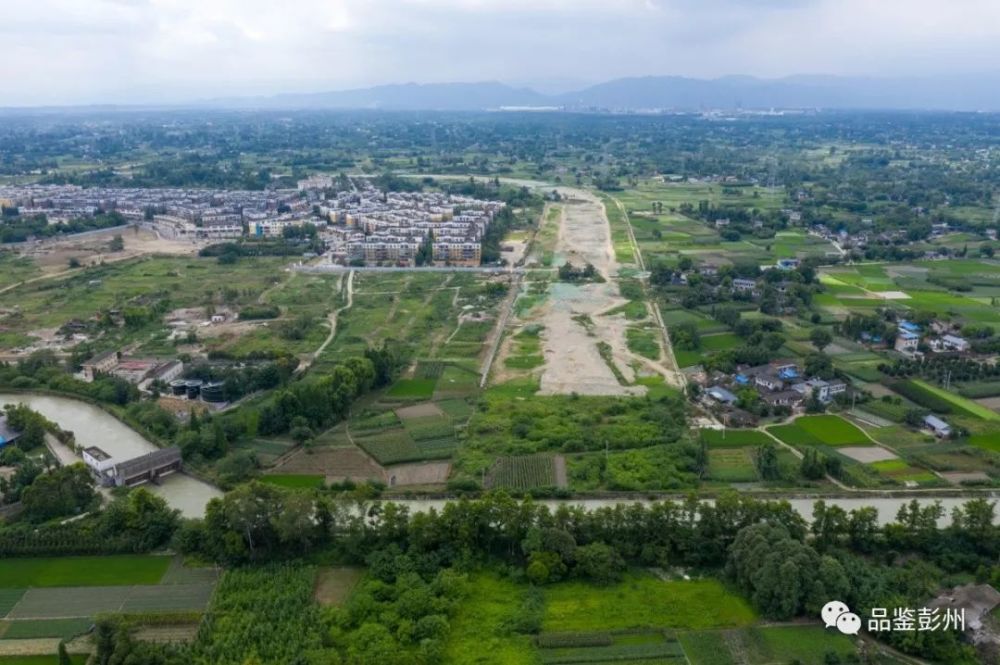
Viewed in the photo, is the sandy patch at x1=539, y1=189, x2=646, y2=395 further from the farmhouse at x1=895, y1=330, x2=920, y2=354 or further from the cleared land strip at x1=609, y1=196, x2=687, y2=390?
the farmhouse at x1=895, y1=330, x2=920, y2=354

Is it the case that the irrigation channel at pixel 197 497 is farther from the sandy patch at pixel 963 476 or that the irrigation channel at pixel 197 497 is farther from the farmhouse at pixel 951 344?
the farmhouse at pixel 951 344

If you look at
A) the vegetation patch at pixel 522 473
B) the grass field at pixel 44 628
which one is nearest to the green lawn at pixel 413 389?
the vegetation patch at pixel 522 473

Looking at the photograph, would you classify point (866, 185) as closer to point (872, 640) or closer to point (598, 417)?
point (598, 417)

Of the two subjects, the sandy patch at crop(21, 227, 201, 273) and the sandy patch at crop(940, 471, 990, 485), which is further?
the sandy patch at crop(21, 227, 201, 273)

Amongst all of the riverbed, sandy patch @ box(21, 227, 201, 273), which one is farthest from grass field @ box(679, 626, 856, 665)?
sandy patch @ box(21, 227, 201, 273)

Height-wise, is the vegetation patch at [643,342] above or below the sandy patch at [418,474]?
above

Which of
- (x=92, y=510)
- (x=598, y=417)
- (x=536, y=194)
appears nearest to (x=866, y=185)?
(x=536, y=194)

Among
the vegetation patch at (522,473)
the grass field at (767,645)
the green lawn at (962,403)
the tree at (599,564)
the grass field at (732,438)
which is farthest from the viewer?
the green lawn at (962,403)
